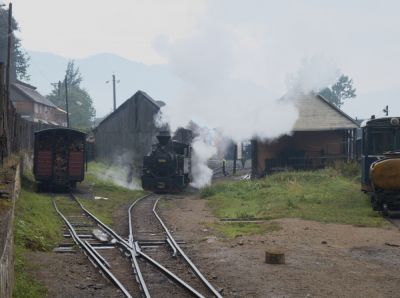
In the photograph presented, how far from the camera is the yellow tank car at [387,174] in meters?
15.1

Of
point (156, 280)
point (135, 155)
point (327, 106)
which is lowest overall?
point (156, 280)

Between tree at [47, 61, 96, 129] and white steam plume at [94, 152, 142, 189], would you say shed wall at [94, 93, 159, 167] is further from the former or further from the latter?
tree at [47, 61, 96, 129]

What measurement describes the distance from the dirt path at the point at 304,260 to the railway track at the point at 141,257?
0.40 meters

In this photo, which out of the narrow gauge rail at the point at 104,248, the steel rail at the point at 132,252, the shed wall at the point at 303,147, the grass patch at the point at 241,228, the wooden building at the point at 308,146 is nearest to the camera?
the steel rail at the point at 132,252

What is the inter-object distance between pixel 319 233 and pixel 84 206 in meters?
9.63

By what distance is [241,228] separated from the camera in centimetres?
1502

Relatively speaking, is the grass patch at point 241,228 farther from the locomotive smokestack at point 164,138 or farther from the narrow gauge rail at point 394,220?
the locomotive smokestack at point 164,138

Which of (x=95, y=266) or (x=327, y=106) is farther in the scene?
(x=327, y=106)

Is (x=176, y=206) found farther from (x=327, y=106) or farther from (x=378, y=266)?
(x=327, y=106)

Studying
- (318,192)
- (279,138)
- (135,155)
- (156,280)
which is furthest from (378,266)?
(135,155)

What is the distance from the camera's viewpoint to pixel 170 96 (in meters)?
33.0

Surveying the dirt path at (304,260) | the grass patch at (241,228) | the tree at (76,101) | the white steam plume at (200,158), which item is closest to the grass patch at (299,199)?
the grass patch at (241,228)

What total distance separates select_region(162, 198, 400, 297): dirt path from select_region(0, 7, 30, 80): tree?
176ft

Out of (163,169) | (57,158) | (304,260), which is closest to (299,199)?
(163,169)
